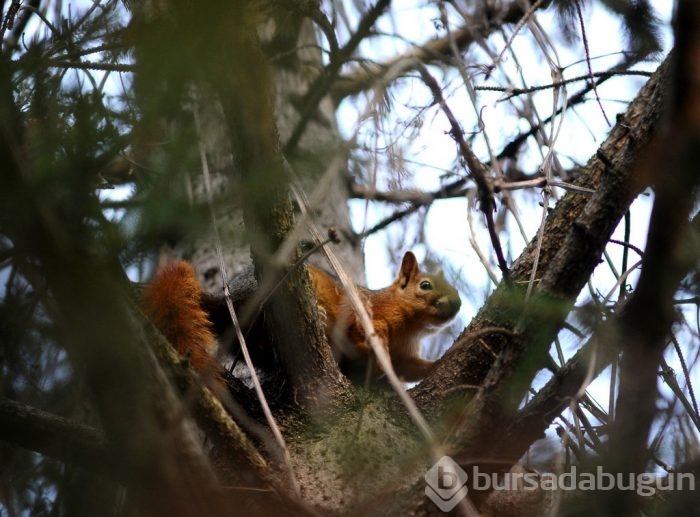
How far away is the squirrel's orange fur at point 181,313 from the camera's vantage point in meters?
2.36

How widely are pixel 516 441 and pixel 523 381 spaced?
0.64ft

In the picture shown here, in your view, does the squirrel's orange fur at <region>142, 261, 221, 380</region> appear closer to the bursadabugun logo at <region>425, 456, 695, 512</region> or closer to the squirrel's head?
the bursadabugun logo at <region>425, 456, 695, 512</region>

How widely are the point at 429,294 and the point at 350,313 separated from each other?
0.69 metres

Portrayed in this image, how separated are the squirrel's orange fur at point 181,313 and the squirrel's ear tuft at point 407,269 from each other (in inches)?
53.4

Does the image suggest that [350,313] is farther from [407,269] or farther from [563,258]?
[563,258]

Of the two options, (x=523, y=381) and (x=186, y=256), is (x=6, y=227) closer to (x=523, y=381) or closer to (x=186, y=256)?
(x=523, y=381)

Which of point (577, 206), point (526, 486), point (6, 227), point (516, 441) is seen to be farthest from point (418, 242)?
point (6, 227)

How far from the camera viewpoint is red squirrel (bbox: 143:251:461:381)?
2.39 metres

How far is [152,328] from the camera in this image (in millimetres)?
1626

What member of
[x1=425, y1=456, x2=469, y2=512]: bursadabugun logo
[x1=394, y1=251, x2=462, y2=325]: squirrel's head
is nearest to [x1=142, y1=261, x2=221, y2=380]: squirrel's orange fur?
[x1=425, y1=456, x2=469, y2=512]: bursadabugun logo

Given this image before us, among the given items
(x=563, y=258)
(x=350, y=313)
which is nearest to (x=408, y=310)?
(x=350, y=313)

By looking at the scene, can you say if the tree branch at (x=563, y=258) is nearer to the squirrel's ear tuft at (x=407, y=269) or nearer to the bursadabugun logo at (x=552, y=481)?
the bursadabugun logo at (x=552, y=481)

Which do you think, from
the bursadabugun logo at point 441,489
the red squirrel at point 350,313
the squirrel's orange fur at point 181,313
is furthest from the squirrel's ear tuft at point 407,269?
the bursadabugun logo at point 441,489

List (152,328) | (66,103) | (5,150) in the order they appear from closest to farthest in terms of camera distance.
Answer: (5,150)
(66,103)
(152,328)
